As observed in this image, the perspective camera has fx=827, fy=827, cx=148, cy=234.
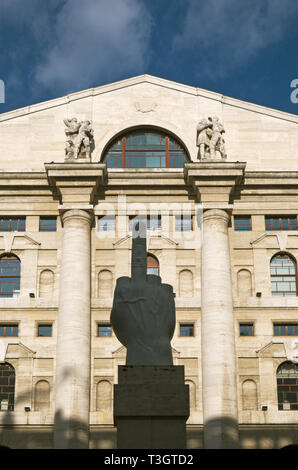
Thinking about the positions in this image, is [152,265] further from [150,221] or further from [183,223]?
[183,223]

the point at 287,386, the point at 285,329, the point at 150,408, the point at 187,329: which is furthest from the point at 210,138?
the point at 150,408

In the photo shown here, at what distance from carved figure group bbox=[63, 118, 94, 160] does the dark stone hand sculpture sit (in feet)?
62.9

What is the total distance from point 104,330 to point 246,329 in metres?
6.77

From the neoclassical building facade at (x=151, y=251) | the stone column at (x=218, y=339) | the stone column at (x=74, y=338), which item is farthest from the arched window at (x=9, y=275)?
the stone column at (x=218, y=339)

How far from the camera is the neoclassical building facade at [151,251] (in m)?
37.2

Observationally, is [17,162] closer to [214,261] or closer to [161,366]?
[214,261]

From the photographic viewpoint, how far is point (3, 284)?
133 feet

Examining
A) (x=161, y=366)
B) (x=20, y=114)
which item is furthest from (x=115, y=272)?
(x=161, y=366)

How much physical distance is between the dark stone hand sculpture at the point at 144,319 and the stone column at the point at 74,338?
14421mm

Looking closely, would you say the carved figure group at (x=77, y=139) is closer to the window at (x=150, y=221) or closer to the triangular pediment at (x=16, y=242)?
the window at (x=150, y=221)

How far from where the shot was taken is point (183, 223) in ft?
136

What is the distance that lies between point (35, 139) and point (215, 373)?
15.5 metres

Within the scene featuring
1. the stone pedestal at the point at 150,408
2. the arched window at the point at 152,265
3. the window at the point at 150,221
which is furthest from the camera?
the window at the point at 150,221

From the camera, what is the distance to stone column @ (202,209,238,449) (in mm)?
35875
